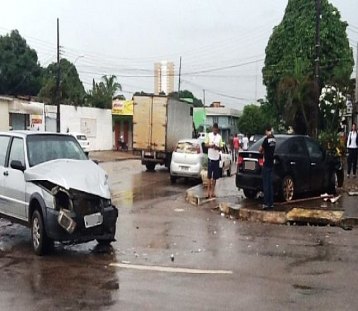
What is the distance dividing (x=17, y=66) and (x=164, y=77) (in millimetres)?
19496

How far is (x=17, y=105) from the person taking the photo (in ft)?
127

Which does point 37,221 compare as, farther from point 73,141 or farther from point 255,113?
point 255,113

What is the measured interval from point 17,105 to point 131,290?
3393 centimetres

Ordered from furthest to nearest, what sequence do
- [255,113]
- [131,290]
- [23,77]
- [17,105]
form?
1. [255,113]
2. [23,77]
3. [17,105]
4. [131,290]

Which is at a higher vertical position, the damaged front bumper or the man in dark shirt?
the man in dark shirt

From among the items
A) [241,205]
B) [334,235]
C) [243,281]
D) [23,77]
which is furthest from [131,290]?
[23,77]

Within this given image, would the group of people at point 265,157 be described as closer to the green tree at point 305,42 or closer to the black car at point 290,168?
the black car at point 290,168

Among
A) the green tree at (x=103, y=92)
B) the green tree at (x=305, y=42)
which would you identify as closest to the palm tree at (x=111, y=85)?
the green tree at (x=103, y=92)

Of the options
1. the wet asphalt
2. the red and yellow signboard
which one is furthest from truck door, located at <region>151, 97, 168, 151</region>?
the red and yellow signboard

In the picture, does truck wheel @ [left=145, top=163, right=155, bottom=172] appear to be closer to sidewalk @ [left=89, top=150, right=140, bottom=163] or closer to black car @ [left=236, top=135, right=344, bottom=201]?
sidewalk @ [left=89, top=150, right=140, bottom=163]

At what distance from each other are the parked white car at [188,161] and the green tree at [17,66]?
43.6m

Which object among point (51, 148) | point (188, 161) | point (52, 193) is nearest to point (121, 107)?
point (188, 161)

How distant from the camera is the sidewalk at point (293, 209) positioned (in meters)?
11.2

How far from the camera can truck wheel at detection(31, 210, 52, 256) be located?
838 cm
